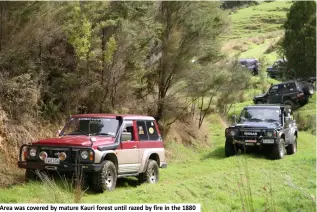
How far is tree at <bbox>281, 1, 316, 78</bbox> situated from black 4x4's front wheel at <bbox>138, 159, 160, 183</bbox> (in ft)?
82.0

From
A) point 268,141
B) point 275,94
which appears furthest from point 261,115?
point 275,94

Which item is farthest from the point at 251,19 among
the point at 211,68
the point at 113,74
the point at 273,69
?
the point at 113,74

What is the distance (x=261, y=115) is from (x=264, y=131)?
182 centimetres

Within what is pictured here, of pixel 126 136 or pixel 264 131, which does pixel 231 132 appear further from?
pixel 126 136

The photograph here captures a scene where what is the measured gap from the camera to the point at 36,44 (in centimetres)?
1269

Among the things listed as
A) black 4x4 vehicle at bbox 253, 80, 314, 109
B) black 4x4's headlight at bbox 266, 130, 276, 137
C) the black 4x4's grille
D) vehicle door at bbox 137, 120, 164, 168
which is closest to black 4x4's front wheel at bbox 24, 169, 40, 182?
vehicle door at bbox 137, 120, 164, 168

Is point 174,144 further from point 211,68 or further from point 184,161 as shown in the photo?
point 211,68

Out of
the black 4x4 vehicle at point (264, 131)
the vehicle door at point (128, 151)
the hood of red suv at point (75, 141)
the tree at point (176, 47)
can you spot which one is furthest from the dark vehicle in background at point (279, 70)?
the hood of red suv at point (75, 141)

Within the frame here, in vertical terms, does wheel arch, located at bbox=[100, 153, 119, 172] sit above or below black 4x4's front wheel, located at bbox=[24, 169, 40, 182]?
above

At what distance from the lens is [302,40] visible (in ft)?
111

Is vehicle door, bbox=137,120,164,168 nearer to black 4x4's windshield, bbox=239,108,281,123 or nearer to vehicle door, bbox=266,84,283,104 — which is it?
black 4x4's windshield, bbox=239,108,281,123

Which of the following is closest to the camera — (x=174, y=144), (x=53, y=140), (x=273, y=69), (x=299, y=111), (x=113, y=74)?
(x=53, y=140)

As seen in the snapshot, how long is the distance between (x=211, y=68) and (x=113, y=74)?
6.27 metres

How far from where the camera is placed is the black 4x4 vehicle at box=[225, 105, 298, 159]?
1606 centimetres
